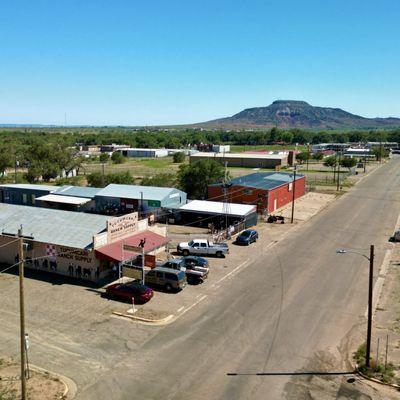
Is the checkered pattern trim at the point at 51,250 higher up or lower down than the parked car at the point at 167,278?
higher up

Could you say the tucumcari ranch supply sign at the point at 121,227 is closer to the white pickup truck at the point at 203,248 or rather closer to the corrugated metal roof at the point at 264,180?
the white pickup truck at the point at 203,248

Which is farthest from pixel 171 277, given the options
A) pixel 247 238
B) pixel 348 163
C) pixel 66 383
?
pixel 348 163

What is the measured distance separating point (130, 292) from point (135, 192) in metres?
27.2

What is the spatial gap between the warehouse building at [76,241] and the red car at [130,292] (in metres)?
2.49

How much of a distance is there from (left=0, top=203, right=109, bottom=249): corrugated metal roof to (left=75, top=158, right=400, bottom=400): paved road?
10.7m

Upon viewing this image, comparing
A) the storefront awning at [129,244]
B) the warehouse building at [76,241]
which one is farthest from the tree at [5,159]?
the storefront awning at [129,244]

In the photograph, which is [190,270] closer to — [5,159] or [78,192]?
[78,192]

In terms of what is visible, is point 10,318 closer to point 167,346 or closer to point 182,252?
point 167,346

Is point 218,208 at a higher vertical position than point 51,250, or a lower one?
higher

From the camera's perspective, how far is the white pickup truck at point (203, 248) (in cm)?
3684

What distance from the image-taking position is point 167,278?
2900 centimetres

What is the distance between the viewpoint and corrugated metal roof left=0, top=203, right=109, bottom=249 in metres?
32.3

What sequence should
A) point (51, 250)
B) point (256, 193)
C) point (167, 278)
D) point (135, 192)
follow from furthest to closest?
1. point (256, 193)
2. point (135, 192)
3. point (51, 250)
4. point (167, 278)

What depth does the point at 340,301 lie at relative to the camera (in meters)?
27.5
